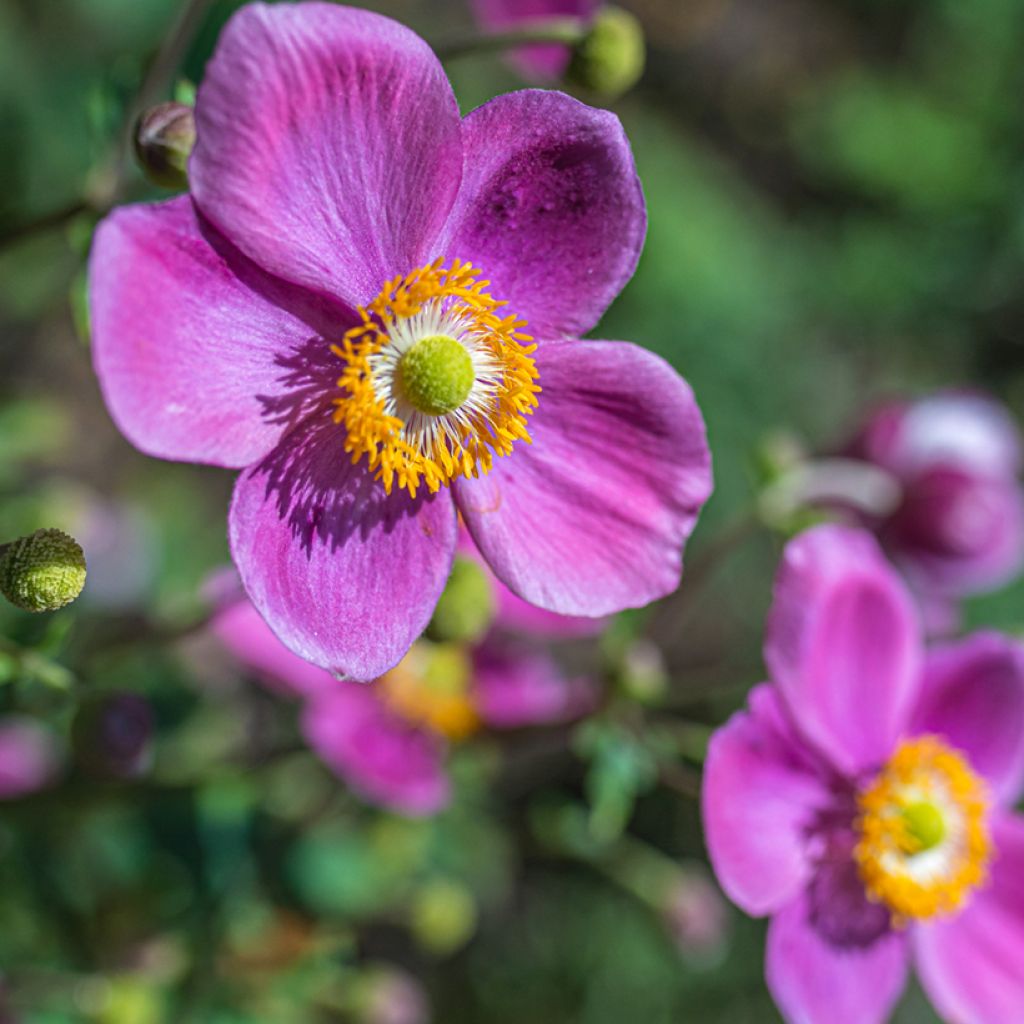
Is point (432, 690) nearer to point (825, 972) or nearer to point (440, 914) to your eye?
point (440, 914)

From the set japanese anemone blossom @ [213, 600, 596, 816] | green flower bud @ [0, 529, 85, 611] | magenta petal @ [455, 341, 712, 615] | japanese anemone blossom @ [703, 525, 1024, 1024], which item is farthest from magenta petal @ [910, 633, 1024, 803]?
green flower bud @ [0, 529, 85, 611]

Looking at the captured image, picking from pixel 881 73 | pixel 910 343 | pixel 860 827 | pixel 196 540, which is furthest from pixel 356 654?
pixel 881 73

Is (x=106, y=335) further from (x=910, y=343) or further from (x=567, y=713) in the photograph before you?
(x=910, y=343)

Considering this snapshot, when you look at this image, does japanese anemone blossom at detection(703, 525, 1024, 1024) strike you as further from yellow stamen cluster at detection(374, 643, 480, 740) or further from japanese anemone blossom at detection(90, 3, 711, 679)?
yellow stamen cluster at detection(374, 643, 480, 740)

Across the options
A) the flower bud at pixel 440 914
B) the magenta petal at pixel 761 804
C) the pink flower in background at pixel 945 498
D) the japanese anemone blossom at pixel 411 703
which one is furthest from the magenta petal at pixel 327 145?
the flower bud at pixel 440 914

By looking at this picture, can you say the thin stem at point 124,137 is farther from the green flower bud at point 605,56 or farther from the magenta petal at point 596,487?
the magenta petal at point 596,487
